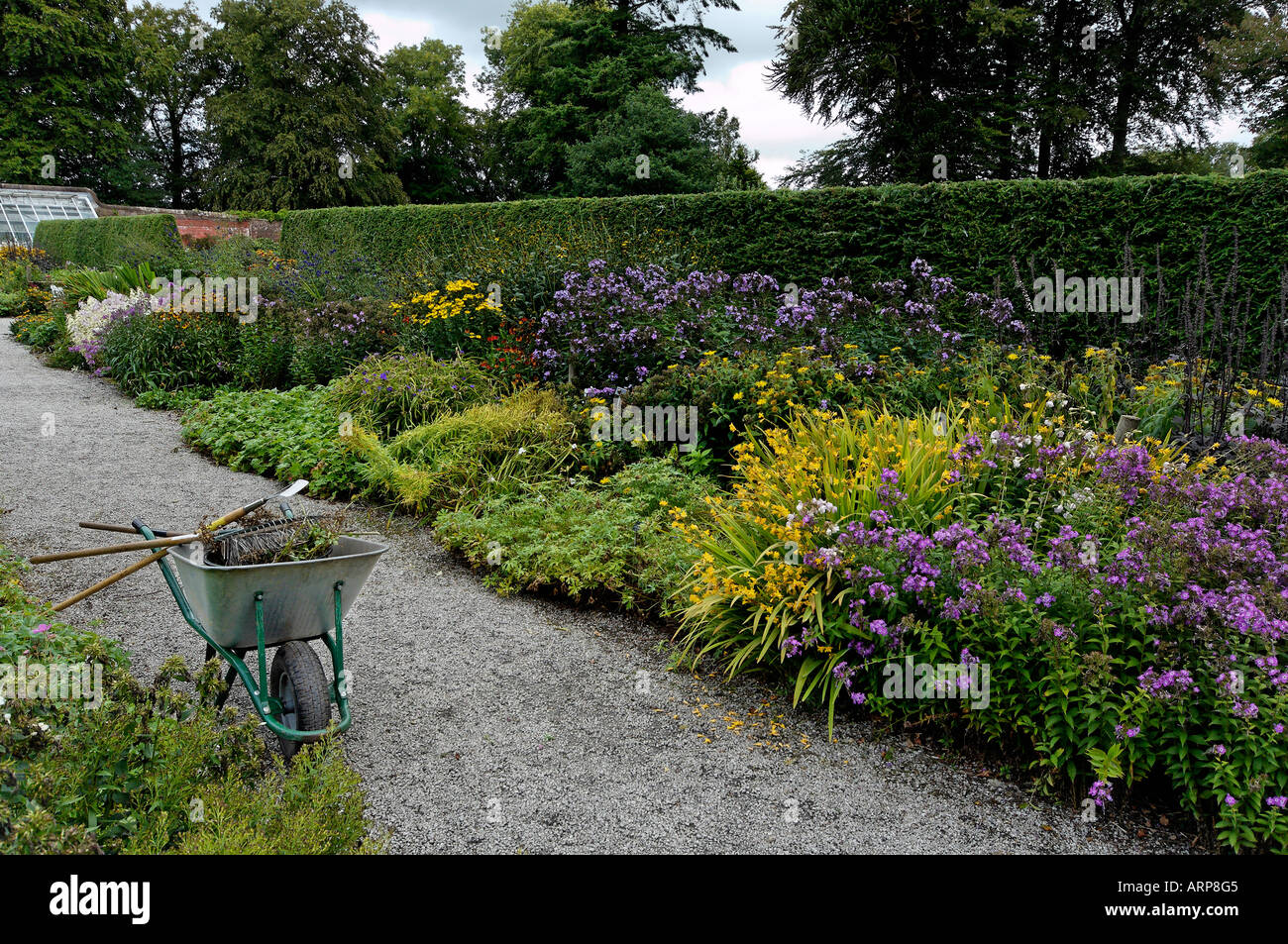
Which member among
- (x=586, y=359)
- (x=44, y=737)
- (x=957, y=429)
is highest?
(x=586, y=359)

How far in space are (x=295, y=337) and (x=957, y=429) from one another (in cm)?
687

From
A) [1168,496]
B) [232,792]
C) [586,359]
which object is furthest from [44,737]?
[586,359]

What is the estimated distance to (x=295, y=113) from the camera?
2783 centimetres

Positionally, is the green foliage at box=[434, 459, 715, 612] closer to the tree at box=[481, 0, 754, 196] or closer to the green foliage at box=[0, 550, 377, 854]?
the green foliage at box=[0, 550, 377, 854]

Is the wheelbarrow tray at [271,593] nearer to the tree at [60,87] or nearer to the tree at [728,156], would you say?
the tree at [728,156]

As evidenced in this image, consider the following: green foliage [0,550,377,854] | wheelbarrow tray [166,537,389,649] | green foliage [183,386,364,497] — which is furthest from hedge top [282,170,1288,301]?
green foliage [0,550,377,854]

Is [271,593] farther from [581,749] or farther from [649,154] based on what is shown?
[649,154]

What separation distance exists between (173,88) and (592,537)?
127ft

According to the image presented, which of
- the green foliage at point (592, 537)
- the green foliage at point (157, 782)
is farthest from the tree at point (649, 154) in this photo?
the green foliage at point (157, 782)

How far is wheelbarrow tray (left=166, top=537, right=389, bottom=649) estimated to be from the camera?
8.04ft
